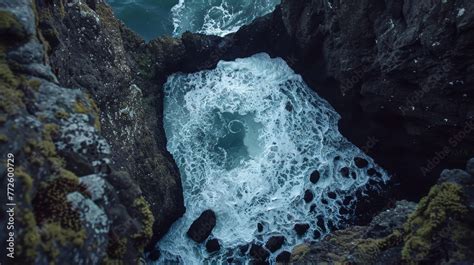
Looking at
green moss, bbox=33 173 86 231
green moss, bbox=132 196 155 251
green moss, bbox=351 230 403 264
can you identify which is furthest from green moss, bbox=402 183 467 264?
green moss, bbox=33 173 86 231

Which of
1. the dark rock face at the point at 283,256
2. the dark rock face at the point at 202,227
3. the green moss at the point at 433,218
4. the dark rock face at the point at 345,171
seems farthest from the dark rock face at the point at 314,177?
the green moss at the point at 433,218

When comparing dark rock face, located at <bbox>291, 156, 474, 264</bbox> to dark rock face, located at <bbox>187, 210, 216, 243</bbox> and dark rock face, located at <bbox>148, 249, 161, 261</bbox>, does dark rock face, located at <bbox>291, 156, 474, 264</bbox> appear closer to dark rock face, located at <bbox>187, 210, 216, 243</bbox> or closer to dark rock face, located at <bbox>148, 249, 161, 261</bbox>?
dark rock face, located at <bbox>187, 210, 216, 243</bbox>

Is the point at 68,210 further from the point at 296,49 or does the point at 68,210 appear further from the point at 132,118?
the point at 296,49

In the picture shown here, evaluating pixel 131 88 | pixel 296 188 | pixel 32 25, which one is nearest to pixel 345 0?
pixel 296 188

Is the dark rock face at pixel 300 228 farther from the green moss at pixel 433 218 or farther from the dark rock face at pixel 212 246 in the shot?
the green moss at pixel 433 218

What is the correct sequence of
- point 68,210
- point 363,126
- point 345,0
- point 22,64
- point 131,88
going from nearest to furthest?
point 68,210 → point 22,64 → point 345,0 → point 131,88 → point 363,126

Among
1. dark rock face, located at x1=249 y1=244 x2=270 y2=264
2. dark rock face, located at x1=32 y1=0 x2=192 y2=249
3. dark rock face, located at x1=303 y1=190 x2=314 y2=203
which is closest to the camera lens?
dark rock face, located at x1=32 y1=0 x2=192 y2=249

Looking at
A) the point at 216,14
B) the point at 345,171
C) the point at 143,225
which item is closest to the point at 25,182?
the point at 143,225
